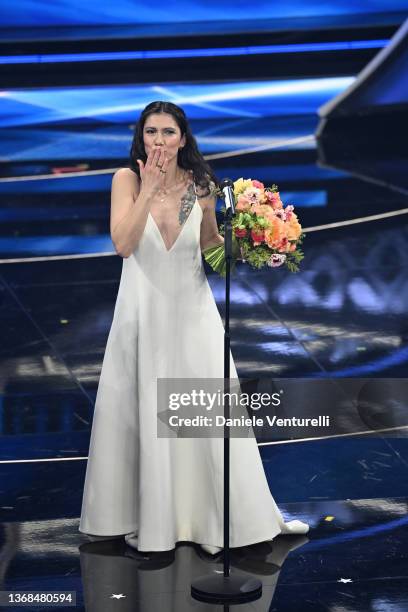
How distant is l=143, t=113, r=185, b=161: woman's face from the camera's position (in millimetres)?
6277

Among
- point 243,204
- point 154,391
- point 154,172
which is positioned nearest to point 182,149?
A: point 154,172

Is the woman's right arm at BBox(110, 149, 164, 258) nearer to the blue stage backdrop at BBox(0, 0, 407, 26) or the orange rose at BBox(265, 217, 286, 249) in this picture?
the orange rose at BBox(265, 217, 286, 249)

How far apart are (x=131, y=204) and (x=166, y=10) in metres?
15.9

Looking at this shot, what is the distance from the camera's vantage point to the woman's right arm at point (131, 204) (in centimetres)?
614

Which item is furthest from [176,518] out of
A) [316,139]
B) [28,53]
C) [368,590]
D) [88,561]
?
[28,53]

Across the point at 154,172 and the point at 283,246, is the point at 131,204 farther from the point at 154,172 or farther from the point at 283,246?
the point at 283,246

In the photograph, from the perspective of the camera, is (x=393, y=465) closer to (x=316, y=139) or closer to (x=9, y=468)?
(x=9, y=468)

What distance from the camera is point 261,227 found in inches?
238

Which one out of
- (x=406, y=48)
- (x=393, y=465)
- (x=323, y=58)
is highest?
(x=323, y=58)

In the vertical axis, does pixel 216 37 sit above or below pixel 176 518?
above

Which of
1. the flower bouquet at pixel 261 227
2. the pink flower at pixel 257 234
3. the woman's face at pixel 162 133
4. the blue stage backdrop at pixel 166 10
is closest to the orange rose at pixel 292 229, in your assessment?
the flower bouquet at pixel 261 227

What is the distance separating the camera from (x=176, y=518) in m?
6.55

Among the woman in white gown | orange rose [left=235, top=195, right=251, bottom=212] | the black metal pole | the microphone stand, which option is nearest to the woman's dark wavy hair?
the woman in white gown

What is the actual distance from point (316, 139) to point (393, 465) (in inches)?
399
